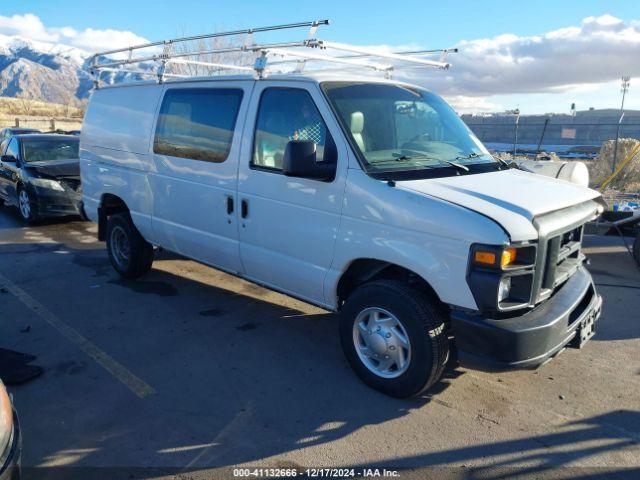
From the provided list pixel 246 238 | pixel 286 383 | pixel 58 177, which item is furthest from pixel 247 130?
pixel 58 177

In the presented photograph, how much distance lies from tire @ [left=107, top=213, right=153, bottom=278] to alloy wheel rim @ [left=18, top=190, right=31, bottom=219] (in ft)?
13.3

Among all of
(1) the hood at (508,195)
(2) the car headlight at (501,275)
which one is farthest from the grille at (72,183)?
(2) the car headlight at (501,275)

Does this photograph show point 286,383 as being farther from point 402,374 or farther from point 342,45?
point 342,45

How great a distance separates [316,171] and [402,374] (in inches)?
62.1

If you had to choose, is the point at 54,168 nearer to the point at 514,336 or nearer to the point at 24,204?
the point at 24,204

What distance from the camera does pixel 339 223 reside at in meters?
3.87

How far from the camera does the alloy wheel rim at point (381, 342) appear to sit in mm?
3672

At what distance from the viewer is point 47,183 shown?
9.37 meters

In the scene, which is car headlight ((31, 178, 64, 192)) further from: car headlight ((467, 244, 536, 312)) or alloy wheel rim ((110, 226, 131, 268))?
car headlight ((467, 244, 536, 312))

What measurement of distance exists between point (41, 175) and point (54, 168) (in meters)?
0.26

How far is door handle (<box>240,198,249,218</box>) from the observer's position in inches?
179

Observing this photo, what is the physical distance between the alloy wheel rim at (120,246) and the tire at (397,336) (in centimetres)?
352

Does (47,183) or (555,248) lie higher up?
(555,248)

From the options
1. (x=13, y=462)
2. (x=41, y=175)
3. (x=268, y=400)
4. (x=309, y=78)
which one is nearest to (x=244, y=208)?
(x=309, y=78)
